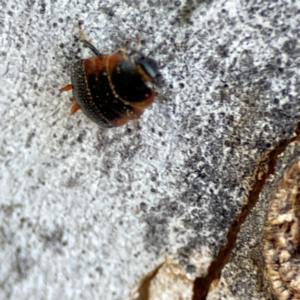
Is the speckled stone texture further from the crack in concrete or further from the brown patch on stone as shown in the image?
the brown patch on stone

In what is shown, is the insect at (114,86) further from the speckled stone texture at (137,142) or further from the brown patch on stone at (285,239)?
the brown patch on stone at (285,239)

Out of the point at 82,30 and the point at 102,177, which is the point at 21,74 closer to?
the point at 82,30

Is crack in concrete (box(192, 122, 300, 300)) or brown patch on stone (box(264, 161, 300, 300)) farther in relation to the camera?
crack in concrete (box(192, 122, 300, 300))

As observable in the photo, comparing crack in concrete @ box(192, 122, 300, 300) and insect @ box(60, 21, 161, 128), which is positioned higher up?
insect @ box(60, 21, 161, 128)

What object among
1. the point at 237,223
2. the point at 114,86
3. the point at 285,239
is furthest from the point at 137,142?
the point at 285,239

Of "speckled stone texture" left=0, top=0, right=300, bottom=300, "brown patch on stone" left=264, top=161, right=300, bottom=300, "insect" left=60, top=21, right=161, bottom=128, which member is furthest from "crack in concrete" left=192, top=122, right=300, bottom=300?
"insect" left=60, top=21, right=161, bottom=128

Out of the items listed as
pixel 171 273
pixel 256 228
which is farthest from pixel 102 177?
pixel 256 228
